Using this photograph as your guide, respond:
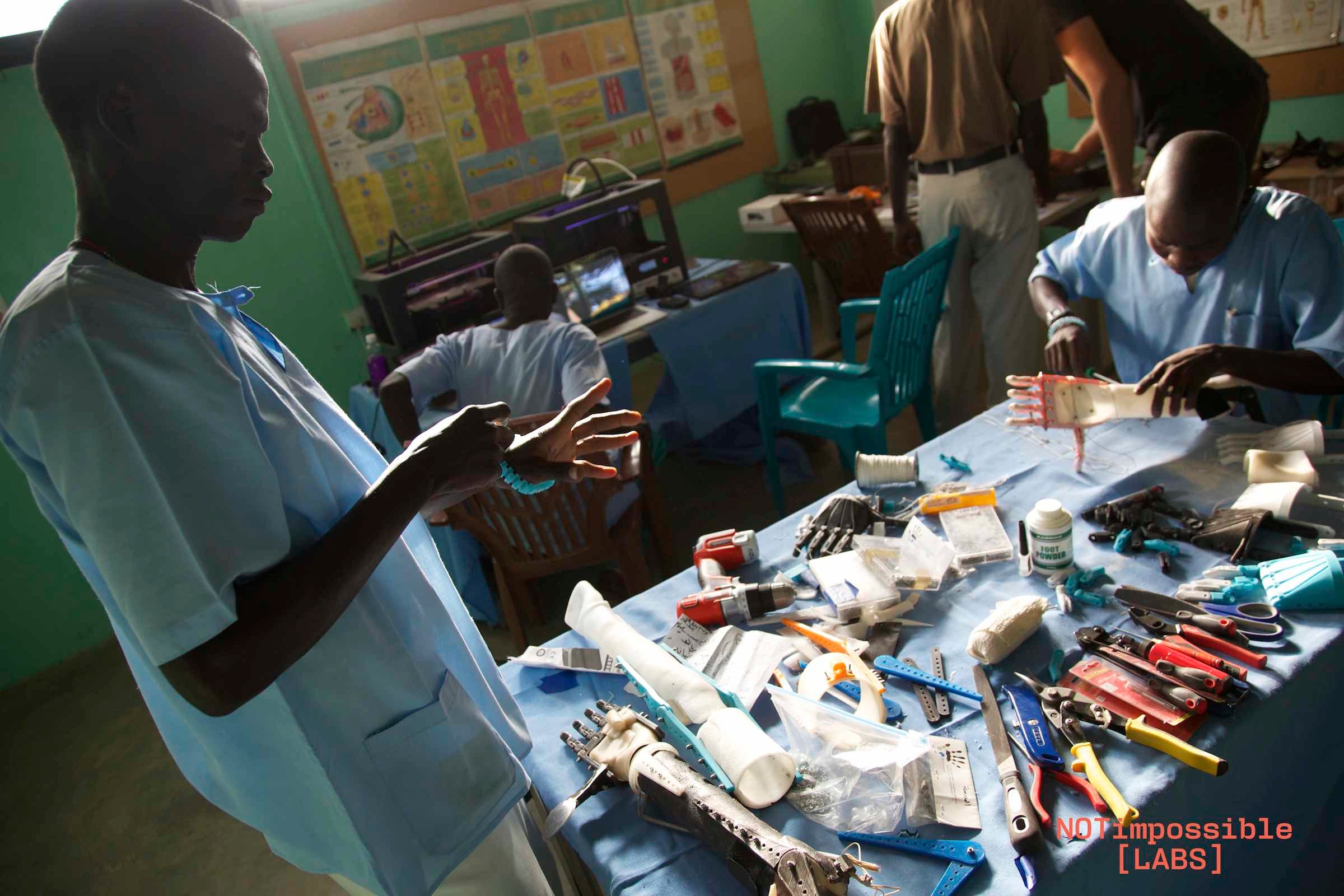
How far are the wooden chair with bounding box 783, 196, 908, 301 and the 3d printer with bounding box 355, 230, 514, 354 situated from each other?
142 cm

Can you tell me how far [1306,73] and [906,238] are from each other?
1941 millimetres

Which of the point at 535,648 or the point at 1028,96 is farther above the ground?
the point at 1028,96

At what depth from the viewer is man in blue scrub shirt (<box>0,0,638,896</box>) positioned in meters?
0.75

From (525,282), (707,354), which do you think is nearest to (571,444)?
(525,282)

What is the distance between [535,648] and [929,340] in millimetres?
2011

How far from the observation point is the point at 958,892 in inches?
35.8

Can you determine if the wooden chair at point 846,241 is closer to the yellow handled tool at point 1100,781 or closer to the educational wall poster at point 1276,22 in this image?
the educational wall poster at point 1276,22

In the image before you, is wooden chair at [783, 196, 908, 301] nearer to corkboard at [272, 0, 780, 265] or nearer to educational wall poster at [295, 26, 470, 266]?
corkboard at [272, 0, 780, 265]

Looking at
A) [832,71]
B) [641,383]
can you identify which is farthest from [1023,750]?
[832,71]

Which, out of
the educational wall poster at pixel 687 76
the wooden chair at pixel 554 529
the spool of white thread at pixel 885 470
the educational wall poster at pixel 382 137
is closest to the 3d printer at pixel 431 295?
the educational wall poster at pixel 382 137

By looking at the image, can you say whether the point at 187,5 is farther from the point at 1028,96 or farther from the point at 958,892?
the point at 1028,96

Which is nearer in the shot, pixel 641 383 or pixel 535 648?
pixel 535 648

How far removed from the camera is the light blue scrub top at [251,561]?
742 millimetres

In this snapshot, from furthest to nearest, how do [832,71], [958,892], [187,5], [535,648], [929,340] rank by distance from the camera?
[832,71]
[929,340]
[535,648]
[958,892]
[187,5]
